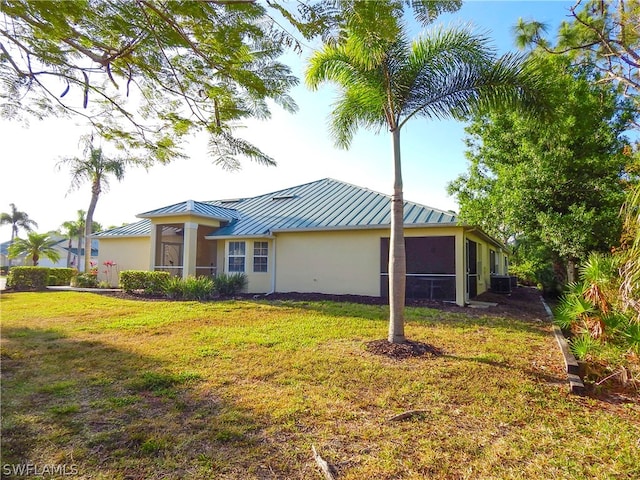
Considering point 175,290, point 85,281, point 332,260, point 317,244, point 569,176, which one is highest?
point 569,176

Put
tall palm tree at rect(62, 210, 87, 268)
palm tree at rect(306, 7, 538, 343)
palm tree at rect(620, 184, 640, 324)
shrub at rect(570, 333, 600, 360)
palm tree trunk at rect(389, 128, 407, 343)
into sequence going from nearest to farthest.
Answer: palm tree at rect(620, 184, 640, 324) → shrub at rect(570, 333, 600, 360) → palm tree at rect(306, 7, 538, 343) → palm tree trunk at rect(389, 128, 407, 343) → tall palm tree at rect(62, 210, 87, 268)

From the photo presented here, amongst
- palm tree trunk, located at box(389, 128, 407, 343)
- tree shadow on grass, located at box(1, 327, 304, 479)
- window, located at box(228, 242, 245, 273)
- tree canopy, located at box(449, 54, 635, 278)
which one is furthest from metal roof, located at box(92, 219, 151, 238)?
tree canopy, located at box(449, 54, 635, 278)

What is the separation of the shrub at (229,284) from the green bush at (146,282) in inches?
80.1

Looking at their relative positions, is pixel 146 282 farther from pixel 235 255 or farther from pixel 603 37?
pixel 603 37

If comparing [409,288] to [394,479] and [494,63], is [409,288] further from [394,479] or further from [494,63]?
[394,479]

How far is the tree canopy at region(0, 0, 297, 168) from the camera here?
390 cm

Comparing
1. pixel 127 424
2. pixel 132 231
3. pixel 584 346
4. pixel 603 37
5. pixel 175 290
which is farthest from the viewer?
pixel 132 231

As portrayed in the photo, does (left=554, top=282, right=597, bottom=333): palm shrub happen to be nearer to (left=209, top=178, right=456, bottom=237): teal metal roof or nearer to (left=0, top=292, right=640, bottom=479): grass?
(left=0, top=292, right=640, bottom=479): grass

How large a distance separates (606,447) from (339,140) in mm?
6831

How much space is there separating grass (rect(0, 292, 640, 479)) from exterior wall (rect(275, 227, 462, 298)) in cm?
609

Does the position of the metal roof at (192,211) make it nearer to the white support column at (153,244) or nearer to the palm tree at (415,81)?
the white support column at (153,244)

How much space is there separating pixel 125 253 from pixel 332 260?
1203 cm

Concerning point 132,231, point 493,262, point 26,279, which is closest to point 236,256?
point 132,231

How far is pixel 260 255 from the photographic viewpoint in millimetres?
15688
